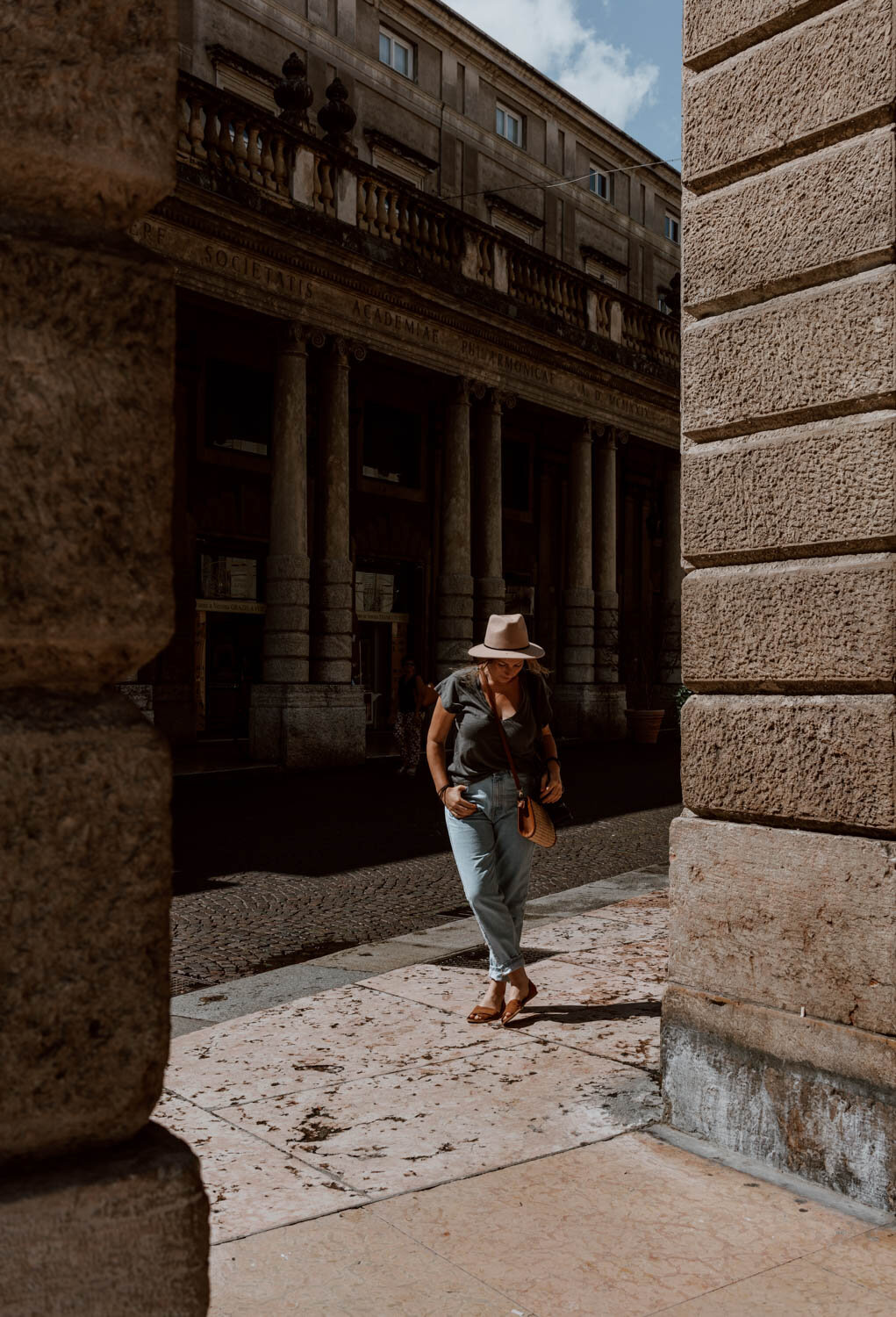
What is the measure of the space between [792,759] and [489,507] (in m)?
18.4

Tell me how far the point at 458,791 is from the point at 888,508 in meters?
2.32

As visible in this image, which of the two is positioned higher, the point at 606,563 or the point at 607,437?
the point at 607,437

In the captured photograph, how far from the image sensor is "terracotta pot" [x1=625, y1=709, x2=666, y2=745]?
24.0 meters

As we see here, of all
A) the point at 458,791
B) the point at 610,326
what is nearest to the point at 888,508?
the point at 458,791

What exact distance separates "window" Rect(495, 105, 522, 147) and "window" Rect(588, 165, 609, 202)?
2.86 m

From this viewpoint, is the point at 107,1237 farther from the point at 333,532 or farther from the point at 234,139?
the point at 333,532

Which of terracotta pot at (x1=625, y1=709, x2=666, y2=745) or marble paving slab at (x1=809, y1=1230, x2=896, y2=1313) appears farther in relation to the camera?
terracotta pot at (x1=625, y1=709, x2=666, y2=745)

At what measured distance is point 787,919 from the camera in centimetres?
377

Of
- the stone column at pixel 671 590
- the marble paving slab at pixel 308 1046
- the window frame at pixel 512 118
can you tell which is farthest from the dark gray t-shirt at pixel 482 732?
the window frame at pixel 512 118

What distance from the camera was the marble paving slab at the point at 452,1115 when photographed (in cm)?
369

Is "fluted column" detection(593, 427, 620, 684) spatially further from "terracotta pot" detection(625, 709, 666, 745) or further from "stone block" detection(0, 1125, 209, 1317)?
"stone block" detection(0, 1125, 209, 1317)

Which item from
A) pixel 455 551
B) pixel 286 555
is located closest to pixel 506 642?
pixel 286 555

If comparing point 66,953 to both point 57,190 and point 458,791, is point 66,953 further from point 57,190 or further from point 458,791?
point 458,791

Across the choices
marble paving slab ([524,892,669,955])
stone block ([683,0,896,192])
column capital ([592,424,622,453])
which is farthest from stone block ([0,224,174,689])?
column capital ([592,424,622,453])
